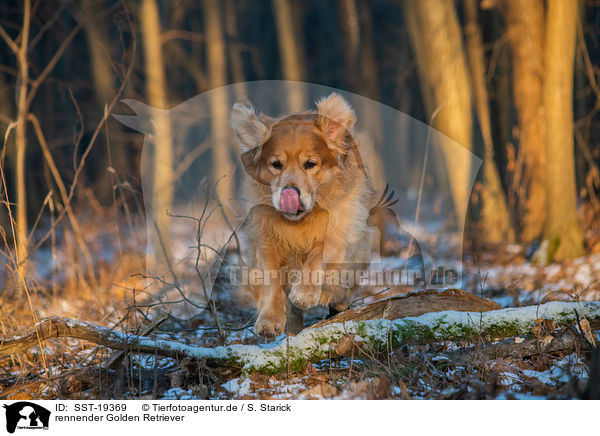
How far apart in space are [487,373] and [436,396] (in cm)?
29

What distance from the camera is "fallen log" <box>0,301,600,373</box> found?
256cm

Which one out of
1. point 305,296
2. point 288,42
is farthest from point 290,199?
point 288,42

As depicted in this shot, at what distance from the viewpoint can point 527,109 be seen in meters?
7.02

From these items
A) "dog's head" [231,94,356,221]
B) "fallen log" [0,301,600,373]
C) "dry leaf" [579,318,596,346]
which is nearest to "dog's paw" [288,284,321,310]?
"dog's head" [231,94,356,221]

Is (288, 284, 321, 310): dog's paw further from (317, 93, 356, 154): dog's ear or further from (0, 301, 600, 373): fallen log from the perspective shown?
(317, 93, 356, 154): dog's ear

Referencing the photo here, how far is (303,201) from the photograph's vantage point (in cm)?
304

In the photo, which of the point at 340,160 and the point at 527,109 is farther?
the point at 527,109

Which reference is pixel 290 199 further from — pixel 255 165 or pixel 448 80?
pixel 448 80

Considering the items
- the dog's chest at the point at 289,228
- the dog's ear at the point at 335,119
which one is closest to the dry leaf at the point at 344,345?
the dog's chest at the point at 289,228

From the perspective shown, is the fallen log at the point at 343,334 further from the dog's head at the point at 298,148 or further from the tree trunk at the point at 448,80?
the tree trunk at the point at 448,80

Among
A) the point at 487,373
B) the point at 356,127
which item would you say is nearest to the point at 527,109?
the point at 356,127

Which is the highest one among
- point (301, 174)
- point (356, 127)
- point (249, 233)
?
point (356, 127)

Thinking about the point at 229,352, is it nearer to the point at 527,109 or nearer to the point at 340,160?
the point at 340,160
